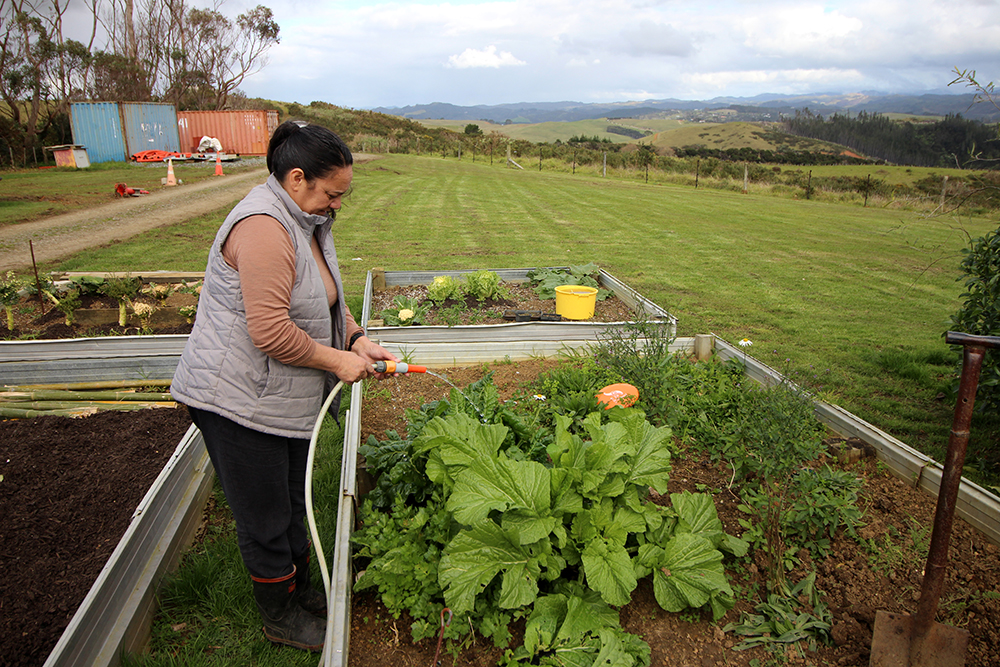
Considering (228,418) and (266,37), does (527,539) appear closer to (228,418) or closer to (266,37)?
(228,418)

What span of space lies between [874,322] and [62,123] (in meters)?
28.3

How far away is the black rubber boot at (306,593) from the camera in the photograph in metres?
2.26

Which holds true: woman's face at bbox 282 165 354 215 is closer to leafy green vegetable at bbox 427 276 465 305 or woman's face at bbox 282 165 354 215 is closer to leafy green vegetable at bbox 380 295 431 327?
leafy green vegetable at bbox 380 295 431 327

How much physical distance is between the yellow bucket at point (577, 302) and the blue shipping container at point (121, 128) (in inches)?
969

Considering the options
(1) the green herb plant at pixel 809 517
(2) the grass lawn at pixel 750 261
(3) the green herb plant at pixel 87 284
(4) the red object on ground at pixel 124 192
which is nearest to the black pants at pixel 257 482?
(1) the green herb plant at pixel 809 517

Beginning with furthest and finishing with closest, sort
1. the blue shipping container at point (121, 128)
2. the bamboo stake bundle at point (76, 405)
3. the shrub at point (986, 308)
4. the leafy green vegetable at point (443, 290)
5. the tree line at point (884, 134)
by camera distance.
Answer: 1. the tree line at point (884, 134)
2. the blue shipping container at point (121, 128)
3. the leafy green vegetable at point (443, 290)
4. the bamboo stake bundle at point (76, 405)
5. the shrub at point (986, 308)

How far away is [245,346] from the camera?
175 cm

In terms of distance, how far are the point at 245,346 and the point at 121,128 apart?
1047 inches

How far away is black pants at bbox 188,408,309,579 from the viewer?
6.05 feet

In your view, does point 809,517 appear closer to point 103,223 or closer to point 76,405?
point 76,405

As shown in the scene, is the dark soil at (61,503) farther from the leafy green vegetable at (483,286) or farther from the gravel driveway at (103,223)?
the gravel driveway at (103,223)

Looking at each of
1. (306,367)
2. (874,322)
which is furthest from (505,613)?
(874,322)

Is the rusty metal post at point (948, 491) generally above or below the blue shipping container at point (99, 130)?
below

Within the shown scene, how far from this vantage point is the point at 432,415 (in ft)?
9.43
